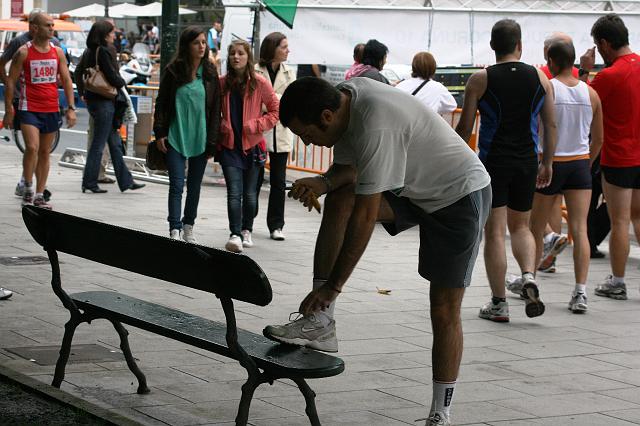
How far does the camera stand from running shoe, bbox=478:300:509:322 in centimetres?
787

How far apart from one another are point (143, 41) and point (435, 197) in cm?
Answer: 4977

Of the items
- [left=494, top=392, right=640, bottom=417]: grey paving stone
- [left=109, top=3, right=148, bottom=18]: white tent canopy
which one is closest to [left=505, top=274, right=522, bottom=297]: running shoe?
[left=494, top=392, right=640, bottom=417]: grey paving stone

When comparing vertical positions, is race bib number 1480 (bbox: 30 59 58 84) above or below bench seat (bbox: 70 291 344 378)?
above

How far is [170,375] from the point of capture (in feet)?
19.6

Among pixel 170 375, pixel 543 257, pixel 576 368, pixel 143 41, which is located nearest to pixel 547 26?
pixel 543 257

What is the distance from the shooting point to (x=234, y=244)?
406 inches

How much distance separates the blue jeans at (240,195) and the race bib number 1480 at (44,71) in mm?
2731

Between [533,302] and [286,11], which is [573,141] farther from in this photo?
[286,11]

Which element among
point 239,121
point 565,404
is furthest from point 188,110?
point 565,404

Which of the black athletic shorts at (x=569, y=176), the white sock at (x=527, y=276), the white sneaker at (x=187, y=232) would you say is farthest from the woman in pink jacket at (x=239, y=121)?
the white sock at (x=527, y=276)

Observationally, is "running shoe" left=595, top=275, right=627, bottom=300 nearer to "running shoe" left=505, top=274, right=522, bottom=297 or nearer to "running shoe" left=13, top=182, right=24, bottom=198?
"running shoe" left=505, top=274, right=522, bottom=297

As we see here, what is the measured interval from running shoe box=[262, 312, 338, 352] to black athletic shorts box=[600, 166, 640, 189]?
4468 millimetres

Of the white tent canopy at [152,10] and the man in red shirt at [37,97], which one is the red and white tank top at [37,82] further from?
the white tent canopy at [152,10]

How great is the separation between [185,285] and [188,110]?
5.44 metres
